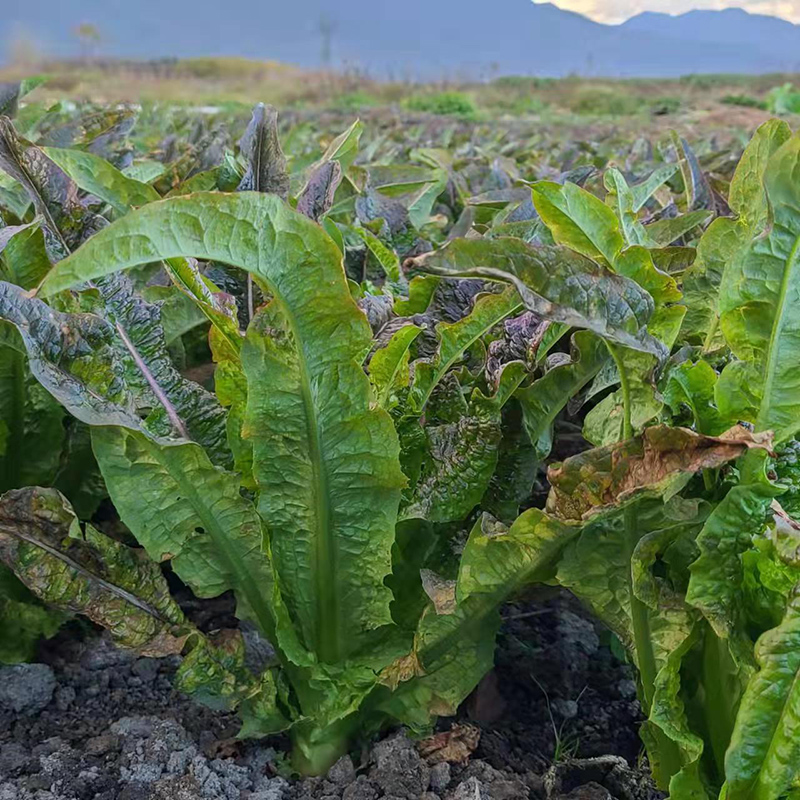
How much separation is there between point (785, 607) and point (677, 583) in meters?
0.17

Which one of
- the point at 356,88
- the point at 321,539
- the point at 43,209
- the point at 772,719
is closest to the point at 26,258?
the point at 43,209

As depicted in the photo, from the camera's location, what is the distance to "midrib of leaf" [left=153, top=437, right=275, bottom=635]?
3.75 feet

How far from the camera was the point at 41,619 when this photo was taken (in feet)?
4.81

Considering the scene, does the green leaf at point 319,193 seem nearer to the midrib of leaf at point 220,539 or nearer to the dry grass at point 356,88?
the midrib of leaf at point 220,539

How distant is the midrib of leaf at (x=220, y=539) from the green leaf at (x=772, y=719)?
66 cm

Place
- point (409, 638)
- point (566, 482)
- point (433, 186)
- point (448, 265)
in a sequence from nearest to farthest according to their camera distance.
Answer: point (448, 265)
point (566, 482)
point (409, 638)
point (433, 186)

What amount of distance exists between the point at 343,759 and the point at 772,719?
0.66 m

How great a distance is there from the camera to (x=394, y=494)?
1.11 metres

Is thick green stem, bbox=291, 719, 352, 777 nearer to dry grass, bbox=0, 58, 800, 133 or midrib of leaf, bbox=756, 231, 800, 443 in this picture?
midrib of leaf, bbox=756, 231, 800, 443

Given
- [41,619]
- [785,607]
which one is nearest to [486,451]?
[785,607]

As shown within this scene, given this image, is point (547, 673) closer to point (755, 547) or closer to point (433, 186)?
point (755, 547)

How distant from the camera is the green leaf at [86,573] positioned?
117 centimetres

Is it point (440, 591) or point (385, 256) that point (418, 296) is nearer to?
point (385, 256)

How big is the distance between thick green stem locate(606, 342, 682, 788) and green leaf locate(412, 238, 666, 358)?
0.38 ft
